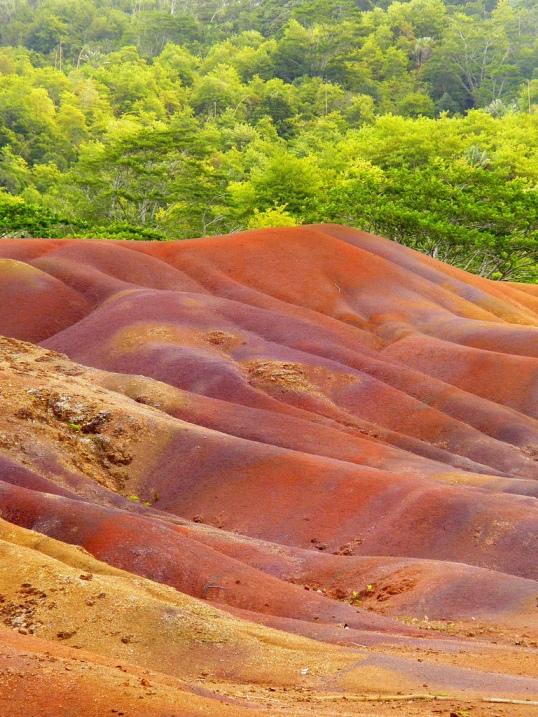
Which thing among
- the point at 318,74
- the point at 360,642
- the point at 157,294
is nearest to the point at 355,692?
the point at 360,642

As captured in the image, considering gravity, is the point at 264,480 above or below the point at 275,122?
above

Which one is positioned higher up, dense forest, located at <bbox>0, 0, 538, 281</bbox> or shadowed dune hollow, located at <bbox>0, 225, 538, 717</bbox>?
shadowed dune hollow, located at <bbox>0, 225, 538, 717</bbox>

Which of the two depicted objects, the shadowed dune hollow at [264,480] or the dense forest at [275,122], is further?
the dense forest at [275,122]

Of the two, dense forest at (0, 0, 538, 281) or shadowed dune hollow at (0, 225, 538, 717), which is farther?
dense forest at (0, 0, 538, 281)

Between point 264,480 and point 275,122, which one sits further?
point 275,122

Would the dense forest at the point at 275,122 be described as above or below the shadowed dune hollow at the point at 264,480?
below
